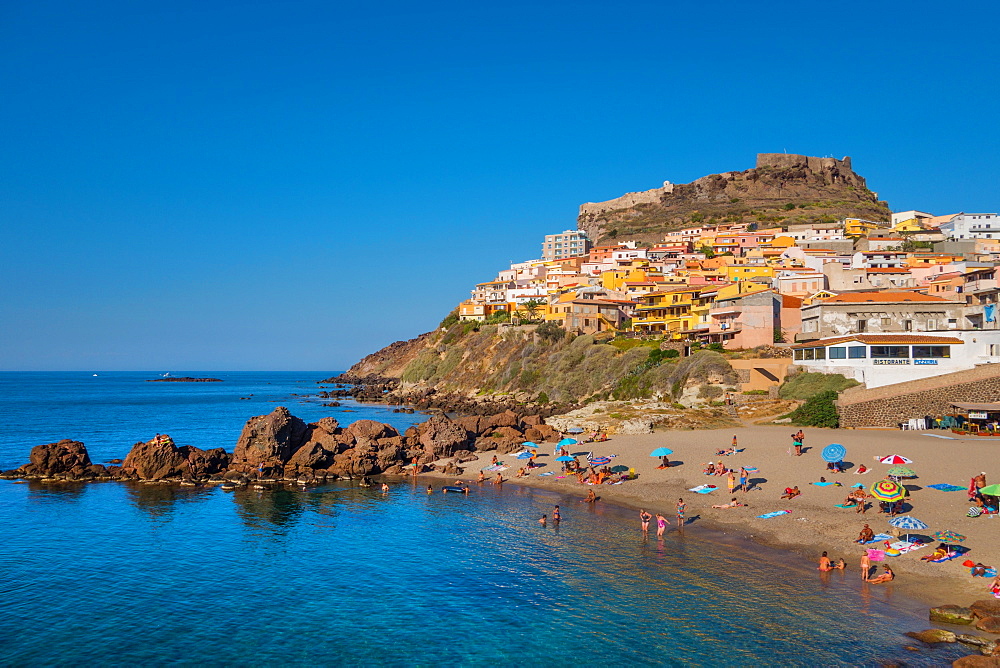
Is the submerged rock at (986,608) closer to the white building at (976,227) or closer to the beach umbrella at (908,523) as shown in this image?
the beach umbrella at (908,523)

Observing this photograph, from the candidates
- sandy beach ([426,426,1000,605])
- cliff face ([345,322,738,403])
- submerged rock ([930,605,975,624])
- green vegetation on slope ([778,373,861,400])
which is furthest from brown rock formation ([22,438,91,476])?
green vegetation on slope ([778,373,861,400])

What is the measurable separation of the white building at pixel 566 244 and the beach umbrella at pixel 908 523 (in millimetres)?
132842

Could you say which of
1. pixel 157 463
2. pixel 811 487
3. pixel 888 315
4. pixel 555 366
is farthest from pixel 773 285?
pixel 157 463

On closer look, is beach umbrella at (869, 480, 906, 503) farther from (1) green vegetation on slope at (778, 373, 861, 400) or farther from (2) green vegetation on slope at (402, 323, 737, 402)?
(2) green vegetation on slope at (402, 323, 737, 402)

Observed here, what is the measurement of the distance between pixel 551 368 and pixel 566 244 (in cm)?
8313

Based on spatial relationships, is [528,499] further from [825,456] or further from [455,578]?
[825,456]

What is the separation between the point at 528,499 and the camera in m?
31.8

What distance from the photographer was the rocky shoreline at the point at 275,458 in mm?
37656

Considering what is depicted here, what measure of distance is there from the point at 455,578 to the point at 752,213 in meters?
135

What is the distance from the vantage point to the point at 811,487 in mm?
27812

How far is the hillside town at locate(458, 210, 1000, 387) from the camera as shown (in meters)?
42.5

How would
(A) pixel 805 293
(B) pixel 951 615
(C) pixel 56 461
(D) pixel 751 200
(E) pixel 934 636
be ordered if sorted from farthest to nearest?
1. (D) pixel 751 200
2. (A) pixel 805 293
3. (C) pixel 56 461
4. (B) pixel 951 615
5. (E) pixel 934 636

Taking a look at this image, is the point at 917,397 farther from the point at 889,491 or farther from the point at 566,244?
the point at 566,244

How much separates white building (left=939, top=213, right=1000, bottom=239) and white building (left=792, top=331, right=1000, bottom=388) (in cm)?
7177
